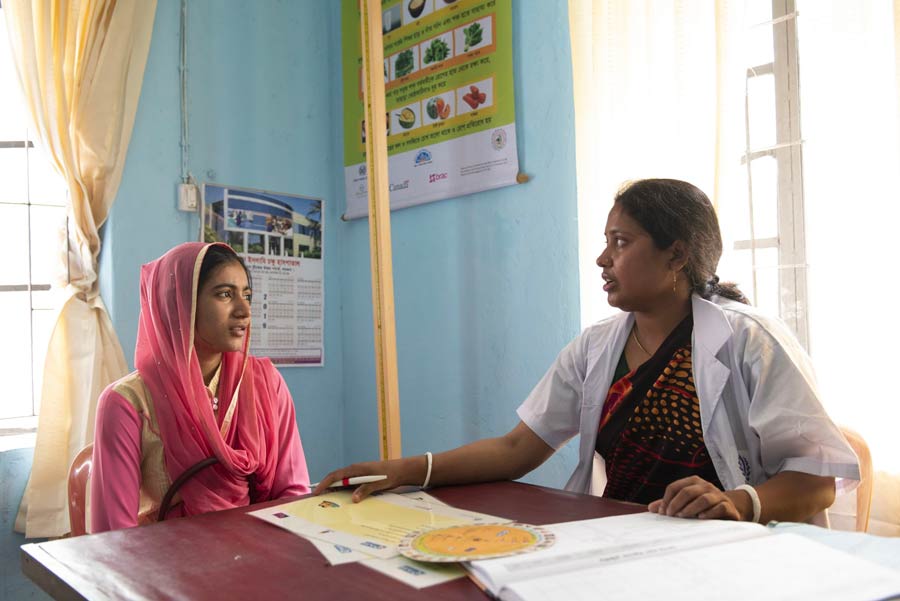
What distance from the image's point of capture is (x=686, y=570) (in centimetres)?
83

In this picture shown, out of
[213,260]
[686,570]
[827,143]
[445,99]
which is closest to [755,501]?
[686,570]

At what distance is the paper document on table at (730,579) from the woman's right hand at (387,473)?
0.64 meters

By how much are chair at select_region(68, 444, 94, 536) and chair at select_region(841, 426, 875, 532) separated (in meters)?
1.74

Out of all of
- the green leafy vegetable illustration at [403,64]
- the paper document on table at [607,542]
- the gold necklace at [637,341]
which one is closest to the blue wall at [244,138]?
the green leafy vegetable illustration at [403,64]

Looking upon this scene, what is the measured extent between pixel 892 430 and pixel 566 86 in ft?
4.79

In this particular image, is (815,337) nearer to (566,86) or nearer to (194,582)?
(566,86)

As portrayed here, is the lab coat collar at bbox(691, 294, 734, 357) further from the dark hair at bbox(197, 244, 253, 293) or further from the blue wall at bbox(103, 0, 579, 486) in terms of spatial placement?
the dark hair at bbox(197, 244, 253, 293)

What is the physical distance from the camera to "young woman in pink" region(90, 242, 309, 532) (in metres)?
1.75

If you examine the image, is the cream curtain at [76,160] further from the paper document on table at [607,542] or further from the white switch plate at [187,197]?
the paper document on table at [607,542]

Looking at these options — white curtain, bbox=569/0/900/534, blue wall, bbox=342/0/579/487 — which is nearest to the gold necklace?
white curtain, bbox=569/0/900/534

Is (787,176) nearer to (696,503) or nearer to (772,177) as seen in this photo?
(772,177)

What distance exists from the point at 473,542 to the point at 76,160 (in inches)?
96.2

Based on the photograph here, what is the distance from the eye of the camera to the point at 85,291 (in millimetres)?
2791

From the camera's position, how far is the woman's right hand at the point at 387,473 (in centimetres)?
140
